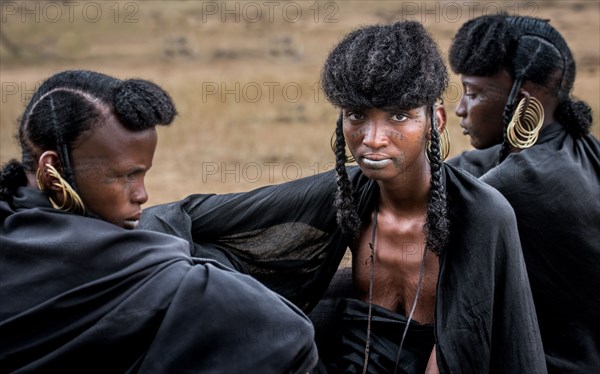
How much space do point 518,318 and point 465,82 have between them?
1419 millimetres

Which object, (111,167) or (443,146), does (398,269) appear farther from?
(111,167)

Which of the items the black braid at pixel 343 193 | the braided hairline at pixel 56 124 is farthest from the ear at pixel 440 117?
the braided hairline at pixel 56 124

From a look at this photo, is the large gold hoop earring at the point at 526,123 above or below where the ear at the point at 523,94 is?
below

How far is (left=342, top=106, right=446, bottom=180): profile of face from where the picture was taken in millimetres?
3635

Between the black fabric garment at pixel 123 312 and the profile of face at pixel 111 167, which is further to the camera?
the profile of face at pixel 111 167

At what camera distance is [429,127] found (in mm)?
3748

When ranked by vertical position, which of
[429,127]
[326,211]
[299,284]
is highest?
[429,127]

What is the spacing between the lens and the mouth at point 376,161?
11.9 feet

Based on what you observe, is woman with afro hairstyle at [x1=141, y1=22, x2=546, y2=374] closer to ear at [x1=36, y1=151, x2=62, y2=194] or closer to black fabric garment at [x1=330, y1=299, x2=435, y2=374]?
black fabric garment at [x1=330, y1=299, x2=435, y2=374]

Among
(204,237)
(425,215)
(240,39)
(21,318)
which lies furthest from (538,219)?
(240,39)

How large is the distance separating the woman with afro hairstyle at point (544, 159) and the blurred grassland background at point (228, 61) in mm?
5559

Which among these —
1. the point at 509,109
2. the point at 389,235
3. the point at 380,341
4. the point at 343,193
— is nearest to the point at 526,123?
the point at 509,109

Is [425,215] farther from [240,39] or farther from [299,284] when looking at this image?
[240,39]

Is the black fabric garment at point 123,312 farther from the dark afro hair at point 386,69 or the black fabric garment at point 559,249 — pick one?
the black fabric garment at point 559,249
